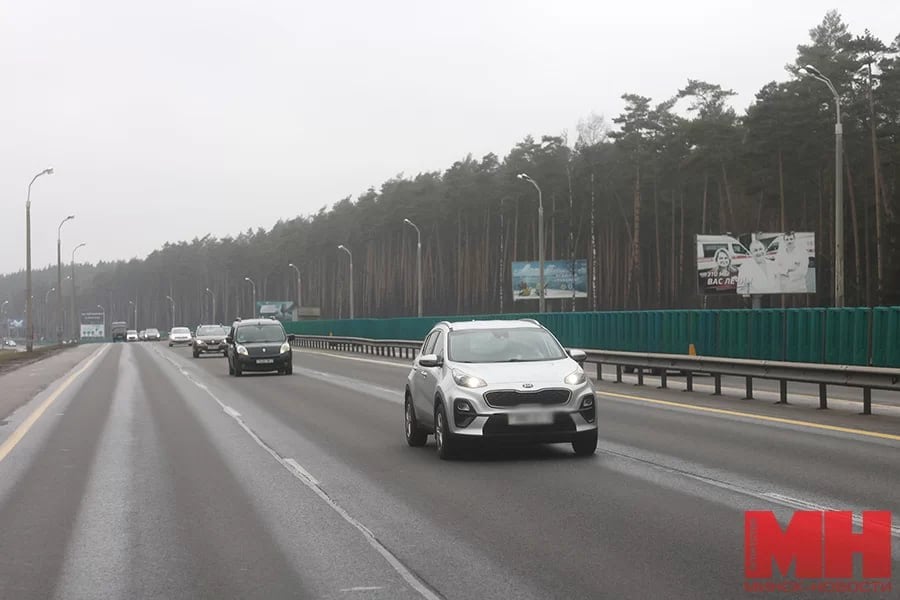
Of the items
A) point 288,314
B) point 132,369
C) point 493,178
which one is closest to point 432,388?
point 132,369

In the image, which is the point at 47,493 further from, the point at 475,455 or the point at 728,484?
the point at 728,484

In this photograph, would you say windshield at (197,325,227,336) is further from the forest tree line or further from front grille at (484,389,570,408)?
front grille at (484,389,570,408)

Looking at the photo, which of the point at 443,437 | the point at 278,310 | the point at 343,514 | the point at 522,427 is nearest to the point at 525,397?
the point at 522,427

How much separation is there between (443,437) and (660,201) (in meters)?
77.5

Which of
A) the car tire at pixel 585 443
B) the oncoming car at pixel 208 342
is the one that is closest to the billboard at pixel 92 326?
the oncoming car at pixel 208 342

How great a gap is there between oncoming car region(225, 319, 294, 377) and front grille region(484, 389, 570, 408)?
24.2 m

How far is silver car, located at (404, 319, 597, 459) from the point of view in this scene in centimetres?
1315

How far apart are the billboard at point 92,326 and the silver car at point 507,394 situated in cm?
16894

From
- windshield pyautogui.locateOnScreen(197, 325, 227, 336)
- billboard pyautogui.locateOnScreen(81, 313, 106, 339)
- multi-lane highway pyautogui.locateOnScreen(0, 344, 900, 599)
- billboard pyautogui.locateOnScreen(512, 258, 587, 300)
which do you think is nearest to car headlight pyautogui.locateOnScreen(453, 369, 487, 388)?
multi-lane highway pyautogui.locateOnScreen(0, 344, 900, 599)

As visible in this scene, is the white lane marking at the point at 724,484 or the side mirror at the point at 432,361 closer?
the white lane marking at the point at 724,484

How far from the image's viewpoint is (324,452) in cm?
1494

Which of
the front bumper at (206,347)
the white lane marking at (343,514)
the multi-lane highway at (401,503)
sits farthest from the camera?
the front bumper at (206,347)

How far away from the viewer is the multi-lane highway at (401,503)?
747 centimetres

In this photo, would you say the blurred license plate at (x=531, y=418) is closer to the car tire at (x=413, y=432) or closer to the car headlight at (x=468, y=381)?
the car headlight at (x=468, y=381)
